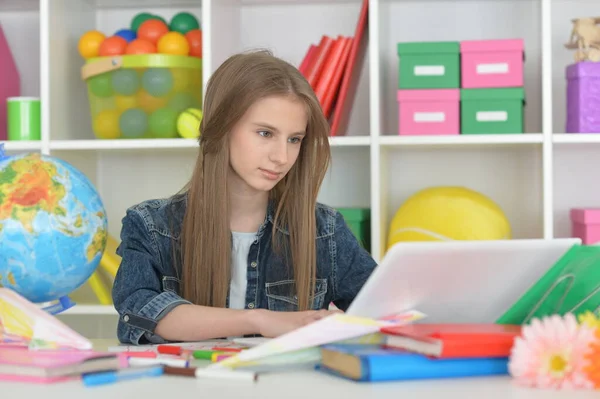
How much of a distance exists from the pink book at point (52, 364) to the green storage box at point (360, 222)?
1.49 metres

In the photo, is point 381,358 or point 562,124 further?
point 562,124

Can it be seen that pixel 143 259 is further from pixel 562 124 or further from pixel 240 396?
pixel 562 124

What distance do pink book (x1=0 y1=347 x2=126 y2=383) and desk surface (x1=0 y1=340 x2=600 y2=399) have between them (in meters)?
0.02

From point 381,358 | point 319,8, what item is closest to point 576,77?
point 319,8

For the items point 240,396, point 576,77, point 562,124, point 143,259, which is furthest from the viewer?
point 562,124

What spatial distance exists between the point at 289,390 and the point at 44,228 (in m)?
0.60

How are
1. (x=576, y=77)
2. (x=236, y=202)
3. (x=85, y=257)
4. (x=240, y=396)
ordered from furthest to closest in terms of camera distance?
(x=576, y=77), (x=236, y=202), (x=85, y=257), (x=240, y=396)

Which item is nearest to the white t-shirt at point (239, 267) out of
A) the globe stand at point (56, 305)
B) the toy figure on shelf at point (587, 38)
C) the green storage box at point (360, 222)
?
the globe stand at point (56, 305)

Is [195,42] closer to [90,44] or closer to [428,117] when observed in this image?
[90,44]

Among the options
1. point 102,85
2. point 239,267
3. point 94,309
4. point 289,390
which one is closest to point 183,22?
point 102,85

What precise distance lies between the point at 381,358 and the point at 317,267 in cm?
90

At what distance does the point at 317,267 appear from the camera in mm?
1760

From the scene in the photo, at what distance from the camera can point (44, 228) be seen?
4.21 ft

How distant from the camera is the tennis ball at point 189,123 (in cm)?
242
